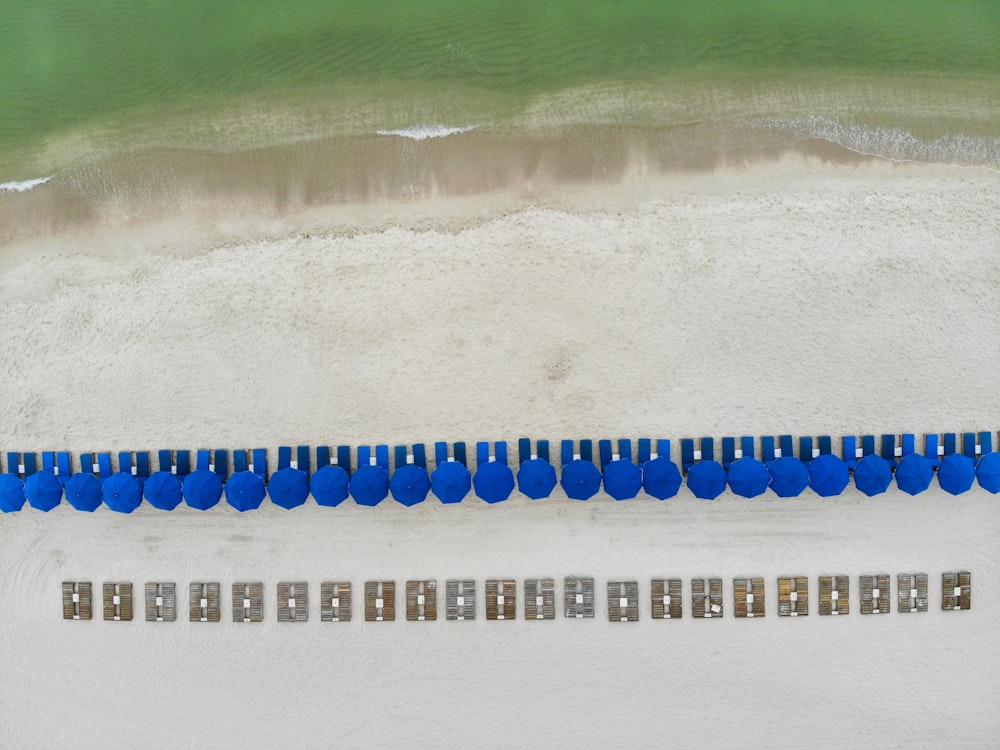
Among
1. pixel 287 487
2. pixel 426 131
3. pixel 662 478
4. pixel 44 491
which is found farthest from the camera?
pixel 426 131

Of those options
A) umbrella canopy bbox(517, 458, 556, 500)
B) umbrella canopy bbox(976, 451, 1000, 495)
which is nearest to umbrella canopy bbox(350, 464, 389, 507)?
umbrella canopy bbox(517, 458, 556, 500)

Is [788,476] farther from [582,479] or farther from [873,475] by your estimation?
[582,479]

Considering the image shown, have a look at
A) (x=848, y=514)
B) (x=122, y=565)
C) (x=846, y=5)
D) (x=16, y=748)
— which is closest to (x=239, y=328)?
(x=122, y=565)

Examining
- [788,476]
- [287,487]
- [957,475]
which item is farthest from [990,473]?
[287,487]

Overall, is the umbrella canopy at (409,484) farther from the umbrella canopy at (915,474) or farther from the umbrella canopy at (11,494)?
the umbrella canopy at (915,474)

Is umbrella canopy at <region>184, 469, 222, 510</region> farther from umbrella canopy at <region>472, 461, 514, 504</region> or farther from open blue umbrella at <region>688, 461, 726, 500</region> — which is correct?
open blue umbrella at <region>688, 461, 726, 500</region>

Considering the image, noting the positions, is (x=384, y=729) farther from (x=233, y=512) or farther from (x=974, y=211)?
(x=974, y=211)

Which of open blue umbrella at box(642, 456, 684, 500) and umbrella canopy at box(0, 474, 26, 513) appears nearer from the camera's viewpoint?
open blue umbrella at box(642, 456, 684, 500)

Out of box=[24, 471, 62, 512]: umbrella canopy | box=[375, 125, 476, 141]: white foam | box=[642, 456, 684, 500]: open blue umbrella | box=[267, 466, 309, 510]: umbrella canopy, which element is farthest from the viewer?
box=[375, 125, 476, 141]: white foam
